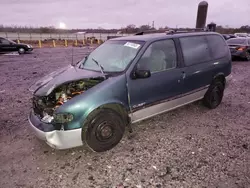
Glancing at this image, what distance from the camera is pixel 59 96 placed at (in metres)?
3.51

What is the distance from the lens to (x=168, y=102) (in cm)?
411

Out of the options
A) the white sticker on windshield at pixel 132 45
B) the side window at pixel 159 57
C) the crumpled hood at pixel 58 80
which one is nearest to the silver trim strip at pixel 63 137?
the crumpled hood at pixel 58 80

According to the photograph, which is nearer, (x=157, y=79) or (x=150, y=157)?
(x=150, y=157)

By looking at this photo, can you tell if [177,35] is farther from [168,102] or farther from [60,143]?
[60,143]

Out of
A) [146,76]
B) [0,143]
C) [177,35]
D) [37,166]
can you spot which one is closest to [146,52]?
[146,76]

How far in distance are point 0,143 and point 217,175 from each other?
11.8 feet

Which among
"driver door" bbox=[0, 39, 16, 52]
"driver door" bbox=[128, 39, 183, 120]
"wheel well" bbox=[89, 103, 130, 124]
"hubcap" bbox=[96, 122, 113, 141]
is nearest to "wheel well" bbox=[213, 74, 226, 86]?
"driver door" bbox=[128, 39, 183, 120]

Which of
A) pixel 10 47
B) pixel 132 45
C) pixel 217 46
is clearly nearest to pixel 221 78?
pixel 217 46

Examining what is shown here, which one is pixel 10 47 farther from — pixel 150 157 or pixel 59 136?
pixel 150 157

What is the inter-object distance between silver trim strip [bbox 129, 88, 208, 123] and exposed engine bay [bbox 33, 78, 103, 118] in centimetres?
92

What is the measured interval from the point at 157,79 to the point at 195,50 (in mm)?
1312

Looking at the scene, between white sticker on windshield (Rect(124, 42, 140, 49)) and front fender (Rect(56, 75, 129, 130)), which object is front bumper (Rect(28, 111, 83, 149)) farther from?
white sticker on windshield (Rect(124, 42, 140, 49))

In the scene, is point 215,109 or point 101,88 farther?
point 215,109

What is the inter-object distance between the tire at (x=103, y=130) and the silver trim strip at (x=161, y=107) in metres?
0.31
